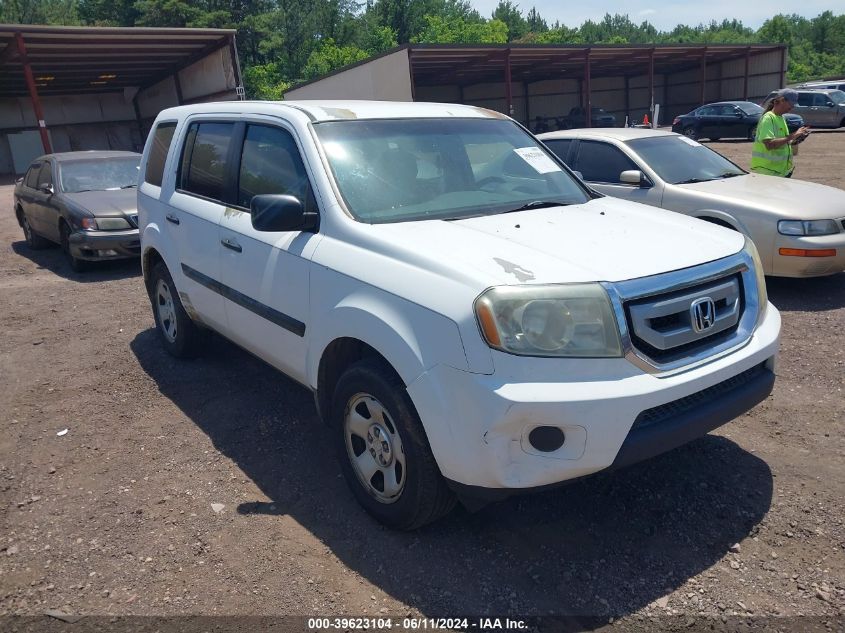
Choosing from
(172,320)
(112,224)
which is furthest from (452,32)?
(172,320)

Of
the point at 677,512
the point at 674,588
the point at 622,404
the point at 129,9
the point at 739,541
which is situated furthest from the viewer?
the point at 129,9

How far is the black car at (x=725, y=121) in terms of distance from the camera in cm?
2594

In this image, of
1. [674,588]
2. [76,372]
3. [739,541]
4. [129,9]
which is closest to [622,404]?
[674,588]

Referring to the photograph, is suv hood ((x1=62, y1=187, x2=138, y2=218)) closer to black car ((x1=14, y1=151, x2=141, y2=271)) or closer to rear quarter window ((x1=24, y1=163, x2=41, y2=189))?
black car ((x1=14, y1=151, x2=141, y2=271))

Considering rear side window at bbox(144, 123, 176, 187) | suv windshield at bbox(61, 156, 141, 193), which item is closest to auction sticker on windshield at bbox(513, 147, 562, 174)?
rear side window at bbox(144, 123, 176, 187)

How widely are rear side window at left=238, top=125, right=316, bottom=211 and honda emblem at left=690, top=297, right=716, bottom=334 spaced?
1.90 m

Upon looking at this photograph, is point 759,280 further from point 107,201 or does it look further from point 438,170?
point 107,201

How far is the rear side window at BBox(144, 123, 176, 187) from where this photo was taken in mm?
5172

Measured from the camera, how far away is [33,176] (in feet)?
36.4

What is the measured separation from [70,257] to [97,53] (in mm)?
17235

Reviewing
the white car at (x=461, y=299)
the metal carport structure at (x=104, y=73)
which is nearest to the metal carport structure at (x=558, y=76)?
the metal carport structure at (x=104, y=73)

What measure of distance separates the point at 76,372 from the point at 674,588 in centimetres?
483

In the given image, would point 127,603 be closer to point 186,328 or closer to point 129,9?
point 186,328

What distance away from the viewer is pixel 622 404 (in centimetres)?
254
